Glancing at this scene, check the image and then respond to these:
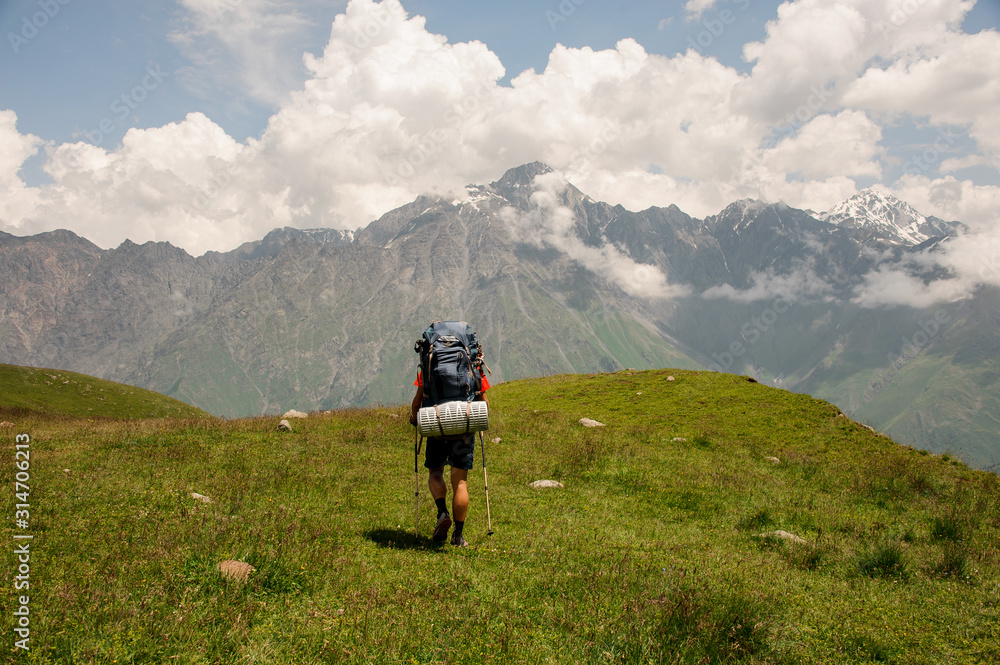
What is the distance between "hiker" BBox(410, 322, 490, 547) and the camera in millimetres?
9672

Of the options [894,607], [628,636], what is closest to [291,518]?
[628,636]

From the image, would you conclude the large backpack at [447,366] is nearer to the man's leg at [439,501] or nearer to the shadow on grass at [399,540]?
the man's leg at [439,501]

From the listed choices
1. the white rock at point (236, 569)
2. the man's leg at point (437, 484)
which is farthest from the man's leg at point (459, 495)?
the white rock at point (236, 569)

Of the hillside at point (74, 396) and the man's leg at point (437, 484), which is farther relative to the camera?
the hillside at point (74, 396)

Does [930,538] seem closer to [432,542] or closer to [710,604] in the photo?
[710,604]

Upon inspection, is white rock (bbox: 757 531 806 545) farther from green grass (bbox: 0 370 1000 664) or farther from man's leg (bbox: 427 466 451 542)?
man's leg (bbox: 427 466 451 542)

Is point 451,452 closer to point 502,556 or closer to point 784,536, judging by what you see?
point 502,556

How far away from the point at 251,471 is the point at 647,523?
10.2 metres

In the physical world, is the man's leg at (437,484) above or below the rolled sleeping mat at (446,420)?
below

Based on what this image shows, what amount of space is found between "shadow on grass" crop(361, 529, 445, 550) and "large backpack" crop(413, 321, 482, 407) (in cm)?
252

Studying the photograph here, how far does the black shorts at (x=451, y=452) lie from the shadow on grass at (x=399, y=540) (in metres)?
1.39

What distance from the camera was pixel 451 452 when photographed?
9812 millimetres

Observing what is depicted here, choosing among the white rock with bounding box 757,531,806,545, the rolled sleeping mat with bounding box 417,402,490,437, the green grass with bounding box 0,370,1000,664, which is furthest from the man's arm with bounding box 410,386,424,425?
the white rock with bounding box 757,531,806,545

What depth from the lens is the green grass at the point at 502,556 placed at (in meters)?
5.82
